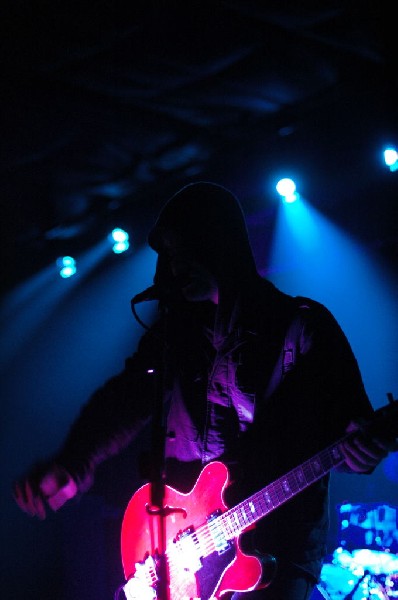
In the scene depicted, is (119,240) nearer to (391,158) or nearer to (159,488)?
(391,158)

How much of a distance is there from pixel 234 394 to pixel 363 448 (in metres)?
0.81

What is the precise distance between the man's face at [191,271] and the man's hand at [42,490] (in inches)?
49.7

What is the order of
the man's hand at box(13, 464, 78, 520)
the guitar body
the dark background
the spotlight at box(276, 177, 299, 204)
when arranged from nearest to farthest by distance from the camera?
the guitar body, the man's hand at box(13, 464, 78, 520), the dark background, the spotlight at box(276, 177, 299, 204)

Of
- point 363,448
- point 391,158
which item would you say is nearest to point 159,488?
point 363,448

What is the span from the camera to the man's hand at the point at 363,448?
2.10 m

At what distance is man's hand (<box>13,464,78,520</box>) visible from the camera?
2564 mm

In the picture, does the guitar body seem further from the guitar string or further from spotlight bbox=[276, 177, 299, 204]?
spotlight bbox=[276, 177, 299, 204]

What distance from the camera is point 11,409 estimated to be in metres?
5.42

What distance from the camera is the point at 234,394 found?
273cm

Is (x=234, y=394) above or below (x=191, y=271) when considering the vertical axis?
below

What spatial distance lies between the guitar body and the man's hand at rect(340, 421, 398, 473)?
61 centimetres

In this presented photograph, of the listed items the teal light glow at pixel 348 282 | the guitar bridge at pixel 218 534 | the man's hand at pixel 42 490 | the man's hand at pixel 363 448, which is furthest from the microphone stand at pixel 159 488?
the teal light glow at pixel 348 282

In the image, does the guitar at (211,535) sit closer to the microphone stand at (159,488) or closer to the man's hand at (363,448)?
the man's hand at (363,448)

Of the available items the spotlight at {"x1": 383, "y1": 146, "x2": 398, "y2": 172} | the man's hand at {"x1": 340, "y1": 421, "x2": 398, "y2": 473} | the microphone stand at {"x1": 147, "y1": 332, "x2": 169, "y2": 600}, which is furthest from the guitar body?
the spotlight at {"x1": 383, "y1": 146, "x2": 398, "y2": 172}
